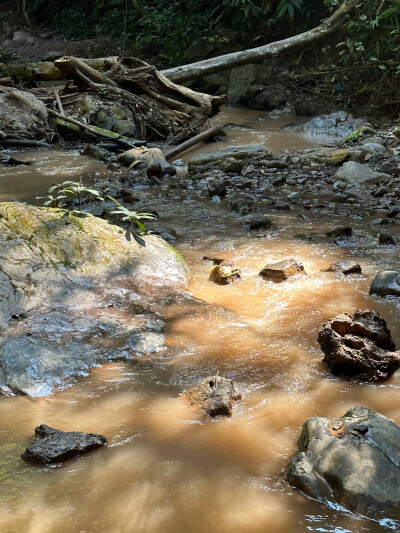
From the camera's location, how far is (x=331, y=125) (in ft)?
37.1

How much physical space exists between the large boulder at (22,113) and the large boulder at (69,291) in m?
6.72

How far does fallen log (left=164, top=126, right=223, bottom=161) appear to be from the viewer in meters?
8.98

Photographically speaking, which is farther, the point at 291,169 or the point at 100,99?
the point at 100,99

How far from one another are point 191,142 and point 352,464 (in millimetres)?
8301

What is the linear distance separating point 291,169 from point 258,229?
273cm

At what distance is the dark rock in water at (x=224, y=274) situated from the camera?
3.88 m

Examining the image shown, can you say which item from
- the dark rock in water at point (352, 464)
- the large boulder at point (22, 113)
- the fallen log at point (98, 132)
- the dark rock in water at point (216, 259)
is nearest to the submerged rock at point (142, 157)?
the fallen log at point (98, 132)

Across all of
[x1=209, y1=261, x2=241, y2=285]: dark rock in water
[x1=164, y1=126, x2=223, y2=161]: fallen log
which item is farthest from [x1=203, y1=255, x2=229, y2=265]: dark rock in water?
[x1=164, y1=126, x2=223, y2=161]: fallen log

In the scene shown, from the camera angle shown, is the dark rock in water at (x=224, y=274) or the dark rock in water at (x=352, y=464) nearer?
the dark rock in water at (x=352, y=464)

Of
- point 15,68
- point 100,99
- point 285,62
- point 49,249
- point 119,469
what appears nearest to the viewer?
point 119,469

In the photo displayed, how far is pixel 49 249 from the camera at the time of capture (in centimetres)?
357

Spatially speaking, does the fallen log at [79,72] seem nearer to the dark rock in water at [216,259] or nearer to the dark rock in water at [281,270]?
the dark rock in water at [216,259]

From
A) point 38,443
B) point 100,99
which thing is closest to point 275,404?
point 38,443

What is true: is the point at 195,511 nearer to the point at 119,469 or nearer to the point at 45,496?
the point at 119,469
